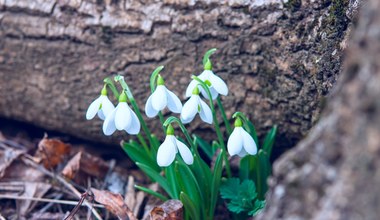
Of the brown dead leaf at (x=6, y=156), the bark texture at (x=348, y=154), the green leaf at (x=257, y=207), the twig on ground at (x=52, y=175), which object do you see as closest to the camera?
Answer: the bark texture at (x=348, y=154)

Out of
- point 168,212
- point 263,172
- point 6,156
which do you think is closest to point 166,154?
point 168,212

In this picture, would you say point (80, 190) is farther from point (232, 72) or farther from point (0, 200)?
point (232, 72)

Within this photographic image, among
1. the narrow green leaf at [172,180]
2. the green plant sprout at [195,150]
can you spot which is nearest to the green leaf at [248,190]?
the green plant sprout at [195,150]

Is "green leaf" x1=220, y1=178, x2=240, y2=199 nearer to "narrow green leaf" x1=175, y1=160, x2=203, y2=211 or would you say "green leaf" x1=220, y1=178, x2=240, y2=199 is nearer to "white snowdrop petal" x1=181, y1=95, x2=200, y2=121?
"narrow green leaf" x1=175, y1=160, x2=203, y2=211

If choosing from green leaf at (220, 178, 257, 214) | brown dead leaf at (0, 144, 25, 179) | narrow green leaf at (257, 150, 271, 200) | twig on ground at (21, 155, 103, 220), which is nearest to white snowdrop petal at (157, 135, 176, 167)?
green leaf at (220, 178, 257, 214)

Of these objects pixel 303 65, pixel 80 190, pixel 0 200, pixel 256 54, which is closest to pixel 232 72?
pixel 256 54

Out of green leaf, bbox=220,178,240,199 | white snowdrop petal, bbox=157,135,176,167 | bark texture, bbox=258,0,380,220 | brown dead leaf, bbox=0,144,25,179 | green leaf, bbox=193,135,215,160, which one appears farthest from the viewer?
brown dead leaf, bbox=0,144,25,179

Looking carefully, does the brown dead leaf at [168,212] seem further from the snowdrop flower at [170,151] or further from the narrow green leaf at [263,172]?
the narrow green leaf at [263,172]
